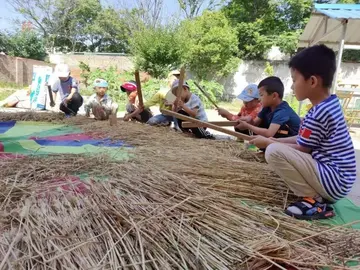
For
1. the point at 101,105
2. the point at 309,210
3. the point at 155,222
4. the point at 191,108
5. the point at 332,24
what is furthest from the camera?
the point at 332,24

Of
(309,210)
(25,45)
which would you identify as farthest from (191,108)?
(25,45)

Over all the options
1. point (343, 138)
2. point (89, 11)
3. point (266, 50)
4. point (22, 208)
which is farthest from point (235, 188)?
point (89, 11)

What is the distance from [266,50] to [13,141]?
1538 cm

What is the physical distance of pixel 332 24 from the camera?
6.39m

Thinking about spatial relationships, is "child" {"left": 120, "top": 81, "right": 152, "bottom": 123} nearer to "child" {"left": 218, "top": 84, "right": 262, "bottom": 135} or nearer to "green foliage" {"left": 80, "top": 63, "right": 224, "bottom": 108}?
"child" {"left": 218, "top": 84, "right": 262, "bottom": 135}

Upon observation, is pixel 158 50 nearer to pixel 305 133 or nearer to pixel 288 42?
pixel 288 42

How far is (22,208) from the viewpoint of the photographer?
4.69 ft

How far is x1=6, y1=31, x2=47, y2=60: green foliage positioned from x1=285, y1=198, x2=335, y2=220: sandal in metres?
21.0

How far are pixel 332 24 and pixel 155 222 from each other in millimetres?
6586

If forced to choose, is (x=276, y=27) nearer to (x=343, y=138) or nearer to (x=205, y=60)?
(x=205, y=60)

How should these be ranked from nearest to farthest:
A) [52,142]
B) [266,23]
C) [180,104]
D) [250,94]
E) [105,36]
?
[52,142], [250,94], [180,104], [266,23], [105,36]

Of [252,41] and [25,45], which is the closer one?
[252,41]

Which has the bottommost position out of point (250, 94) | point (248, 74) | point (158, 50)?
point (250, 94)

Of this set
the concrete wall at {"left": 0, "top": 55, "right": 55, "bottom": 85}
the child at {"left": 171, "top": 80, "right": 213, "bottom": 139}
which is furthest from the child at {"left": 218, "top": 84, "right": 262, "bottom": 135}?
the concrete wall at {"left": 0, "top": 55, "right": 55, "bottom": 85}
